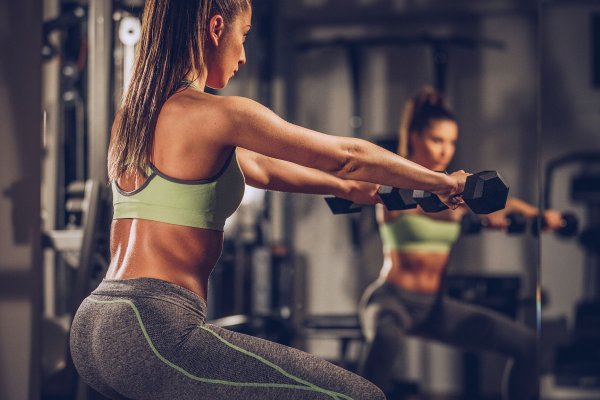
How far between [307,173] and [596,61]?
333 centimetres

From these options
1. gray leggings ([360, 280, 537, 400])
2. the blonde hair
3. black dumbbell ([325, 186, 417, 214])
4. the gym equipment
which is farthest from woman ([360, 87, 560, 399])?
the blonde hair

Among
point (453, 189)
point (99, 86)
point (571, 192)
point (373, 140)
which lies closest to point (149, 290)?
point (453, 189)

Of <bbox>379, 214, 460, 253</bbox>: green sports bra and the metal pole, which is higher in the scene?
the metal pole

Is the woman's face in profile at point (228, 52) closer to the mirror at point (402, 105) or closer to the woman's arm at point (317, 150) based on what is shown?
the woman's arm at point (317, 150)

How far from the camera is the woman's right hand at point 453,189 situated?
1.72m

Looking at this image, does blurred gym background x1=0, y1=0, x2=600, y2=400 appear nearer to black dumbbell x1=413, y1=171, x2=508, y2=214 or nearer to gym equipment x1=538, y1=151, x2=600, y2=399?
gym equipment x1=538, y1=151, x2=600, y2=399

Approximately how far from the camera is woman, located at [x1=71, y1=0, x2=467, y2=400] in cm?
148

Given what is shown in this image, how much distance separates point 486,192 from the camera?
1.65 m

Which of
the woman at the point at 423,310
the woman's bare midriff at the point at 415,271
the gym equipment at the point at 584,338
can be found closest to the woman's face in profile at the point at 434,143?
the woman at the point at 423,310

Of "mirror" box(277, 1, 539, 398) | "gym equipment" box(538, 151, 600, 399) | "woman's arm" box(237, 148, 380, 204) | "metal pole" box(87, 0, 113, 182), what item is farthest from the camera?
"mirror" box(277, 1, 539, 398)

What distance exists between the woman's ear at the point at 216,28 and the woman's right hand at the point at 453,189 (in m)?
0.59

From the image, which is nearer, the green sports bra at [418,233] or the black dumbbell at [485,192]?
the black dumbbell at [485,192]

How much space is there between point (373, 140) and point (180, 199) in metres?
3.94

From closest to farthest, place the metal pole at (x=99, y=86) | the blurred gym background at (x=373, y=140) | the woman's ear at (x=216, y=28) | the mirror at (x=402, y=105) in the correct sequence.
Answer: the woman's ear at (x=216, y=28) → the metal pole at (x=99, y=86) → the blurred gym background at (x=373, y=140) → the mirror at (x=402, y=105)
